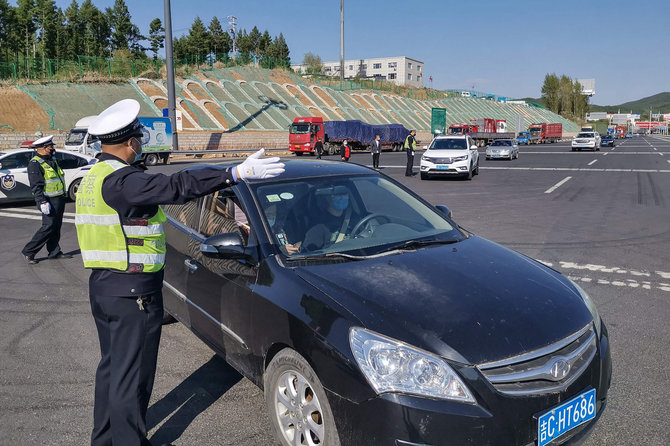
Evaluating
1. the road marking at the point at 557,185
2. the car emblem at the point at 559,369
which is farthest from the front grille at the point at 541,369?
the road marking at the point at 557,185

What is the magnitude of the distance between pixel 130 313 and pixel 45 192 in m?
5.77

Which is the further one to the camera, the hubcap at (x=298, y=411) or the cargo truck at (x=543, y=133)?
the cargo truck at (x=543, y=133)

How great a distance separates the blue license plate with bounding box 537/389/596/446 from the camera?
2.32m

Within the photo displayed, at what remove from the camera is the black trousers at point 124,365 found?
2.60m

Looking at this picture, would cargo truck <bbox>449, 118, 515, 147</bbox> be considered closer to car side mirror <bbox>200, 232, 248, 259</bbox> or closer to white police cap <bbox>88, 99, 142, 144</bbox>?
car side mirror <bbox>200, 232, 248, 259</bbox>

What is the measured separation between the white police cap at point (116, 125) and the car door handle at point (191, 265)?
1.30m

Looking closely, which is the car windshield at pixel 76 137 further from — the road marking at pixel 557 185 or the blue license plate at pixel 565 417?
the blue license plate at pixel 565 417

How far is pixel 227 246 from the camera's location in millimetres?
3184

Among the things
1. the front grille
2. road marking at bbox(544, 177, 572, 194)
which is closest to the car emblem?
the front grille

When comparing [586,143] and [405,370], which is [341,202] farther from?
[586,143]

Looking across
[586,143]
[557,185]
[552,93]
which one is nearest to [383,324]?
[557,185]

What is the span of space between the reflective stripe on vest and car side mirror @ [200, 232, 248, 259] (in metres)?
5.26

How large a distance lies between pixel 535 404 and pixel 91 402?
283cm

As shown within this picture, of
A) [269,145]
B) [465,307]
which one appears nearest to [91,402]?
[465,307]
